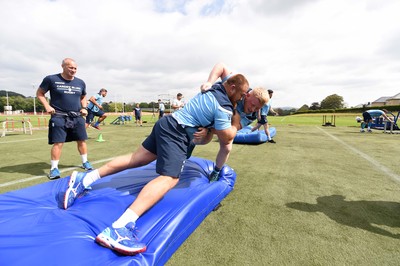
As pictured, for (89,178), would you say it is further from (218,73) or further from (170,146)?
(218,73)

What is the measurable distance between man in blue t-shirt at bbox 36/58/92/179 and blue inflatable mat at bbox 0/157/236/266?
1.48 meters

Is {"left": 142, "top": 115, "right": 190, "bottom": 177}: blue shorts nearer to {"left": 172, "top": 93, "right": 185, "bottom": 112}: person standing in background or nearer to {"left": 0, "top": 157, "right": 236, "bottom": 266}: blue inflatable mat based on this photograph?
{"left": 0, "top": 157, "right": 236, "bottom": 266}: blue inflatable mat

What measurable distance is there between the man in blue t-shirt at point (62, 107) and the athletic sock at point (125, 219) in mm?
2728

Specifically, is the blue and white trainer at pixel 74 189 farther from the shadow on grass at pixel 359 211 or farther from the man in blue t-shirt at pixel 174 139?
the shadow on grass at pixel 359 211

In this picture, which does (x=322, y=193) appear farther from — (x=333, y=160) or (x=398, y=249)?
(x=333, y=160)

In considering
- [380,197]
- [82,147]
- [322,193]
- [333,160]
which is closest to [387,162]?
[333,160]

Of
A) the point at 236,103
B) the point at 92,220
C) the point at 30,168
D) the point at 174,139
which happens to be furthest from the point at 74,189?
the point at 30,168

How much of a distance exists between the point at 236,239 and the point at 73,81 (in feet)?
12.9

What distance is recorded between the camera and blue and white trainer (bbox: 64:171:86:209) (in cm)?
223

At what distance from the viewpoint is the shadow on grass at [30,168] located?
167 inches

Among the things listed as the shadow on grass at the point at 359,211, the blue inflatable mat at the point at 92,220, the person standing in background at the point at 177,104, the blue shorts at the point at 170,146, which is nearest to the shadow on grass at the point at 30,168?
the blue inflatable mat at the point at 92,220

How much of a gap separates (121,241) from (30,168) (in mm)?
4033

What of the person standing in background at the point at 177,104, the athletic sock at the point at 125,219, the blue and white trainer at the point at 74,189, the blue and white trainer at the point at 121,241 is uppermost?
the person standing in background at the point at 177,104

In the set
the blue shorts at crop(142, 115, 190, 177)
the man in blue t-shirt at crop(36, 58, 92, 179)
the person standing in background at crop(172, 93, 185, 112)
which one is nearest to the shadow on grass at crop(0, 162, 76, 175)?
the man in blue t-shirt at crop(36, 58, 92, 179)
